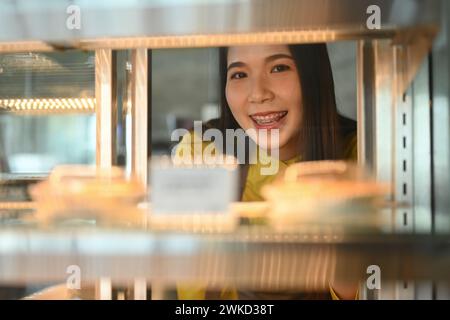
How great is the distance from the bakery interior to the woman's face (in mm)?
40

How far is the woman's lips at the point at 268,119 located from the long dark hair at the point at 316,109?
1.5 inches

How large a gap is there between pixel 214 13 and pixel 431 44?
324 millimetres

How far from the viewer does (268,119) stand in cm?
93

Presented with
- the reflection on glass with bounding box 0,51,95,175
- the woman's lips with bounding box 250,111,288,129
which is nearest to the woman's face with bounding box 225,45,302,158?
the woman's lips with bounding box 250,111,288,129

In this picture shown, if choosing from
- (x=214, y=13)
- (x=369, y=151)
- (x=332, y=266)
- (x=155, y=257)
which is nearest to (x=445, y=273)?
(x=332, y=266)

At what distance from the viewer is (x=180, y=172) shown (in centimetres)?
80

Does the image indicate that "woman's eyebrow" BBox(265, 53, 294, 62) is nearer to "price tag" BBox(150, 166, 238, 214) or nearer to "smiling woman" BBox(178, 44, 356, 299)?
"smiling woman" BBox(178, 44, 356, 299)

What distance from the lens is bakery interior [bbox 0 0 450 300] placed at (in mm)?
662

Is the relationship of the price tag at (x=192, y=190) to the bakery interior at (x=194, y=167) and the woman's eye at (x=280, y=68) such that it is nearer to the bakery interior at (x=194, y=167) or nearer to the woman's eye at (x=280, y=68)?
the bakery interior at (x=194, y=167)

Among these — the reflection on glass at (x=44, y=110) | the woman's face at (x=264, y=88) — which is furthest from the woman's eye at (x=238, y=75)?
the reflection on glass at (x=44, y=110)

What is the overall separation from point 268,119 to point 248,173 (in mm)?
130

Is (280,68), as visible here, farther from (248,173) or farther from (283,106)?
(248,173)

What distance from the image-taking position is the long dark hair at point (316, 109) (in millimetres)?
866

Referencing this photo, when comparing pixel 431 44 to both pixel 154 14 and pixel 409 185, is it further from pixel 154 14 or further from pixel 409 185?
pixel 154 14
